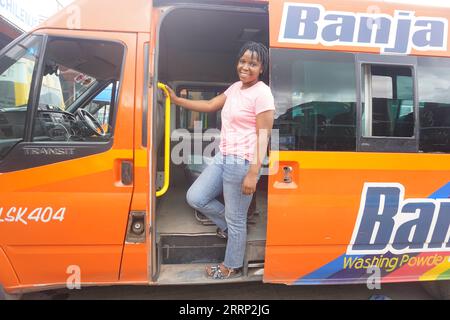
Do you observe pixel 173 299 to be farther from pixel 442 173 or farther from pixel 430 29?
pixel 430 29

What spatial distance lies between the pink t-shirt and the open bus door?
0.16 meters

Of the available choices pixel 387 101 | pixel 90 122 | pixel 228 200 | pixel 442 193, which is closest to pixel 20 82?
pixel 90 122

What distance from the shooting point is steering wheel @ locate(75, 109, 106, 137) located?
3.31m

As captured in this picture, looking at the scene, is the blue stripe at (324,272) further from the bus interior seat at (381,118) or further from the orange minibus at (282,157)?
the bus interior seat at (381,118)

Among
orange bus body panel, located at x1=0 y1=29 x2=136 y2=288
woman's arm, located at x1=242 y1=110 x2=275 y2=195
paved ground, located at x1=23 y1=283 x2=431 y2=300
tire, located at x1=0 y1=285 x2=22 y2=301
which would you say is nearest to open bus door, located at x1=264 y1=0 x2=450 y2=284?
woman's arm, located at x1=242 y1=110 x2=275 y2=195

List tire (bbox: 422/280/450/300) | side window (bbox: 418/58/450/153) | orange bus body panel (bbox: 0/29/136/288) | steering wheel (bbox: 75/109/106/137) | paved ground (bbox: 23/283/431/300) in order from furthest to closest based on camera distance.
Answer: steering wheel (bbox: 75/109/106/137) < paved ground (bbox: 23/283/431/300) < tire (bbox: 422/280/450/300) < side window (bbox: 418/58/450/153) < orange bus body panel (bbox: 0/29/136/288)

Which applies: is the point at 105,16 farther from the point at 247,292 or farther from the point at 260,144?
the point at 247,292

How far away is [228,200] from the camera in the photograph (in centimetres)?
240

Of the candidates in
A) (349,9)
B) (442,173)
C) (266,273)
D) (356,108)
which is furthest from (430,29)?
(266,273)

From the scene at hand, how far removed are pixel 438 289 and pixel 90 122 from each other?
12.5 feet

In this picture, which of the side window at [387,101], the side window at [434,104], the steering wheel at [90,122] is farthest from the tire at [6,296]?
the side window at [434,104]

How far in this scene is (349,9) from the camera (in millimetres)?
2285

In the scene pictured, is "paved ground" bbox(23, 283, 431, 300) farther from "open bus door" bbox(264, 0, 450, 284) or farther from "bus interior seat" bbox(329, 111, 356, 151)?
"bus interior seat" bbox(329, 111, 356, 151)

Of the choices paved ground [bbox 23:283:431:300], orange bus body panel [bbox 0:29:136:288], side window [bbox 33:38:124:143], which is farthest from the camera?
paved ground [bbox 23:283:431:300]
